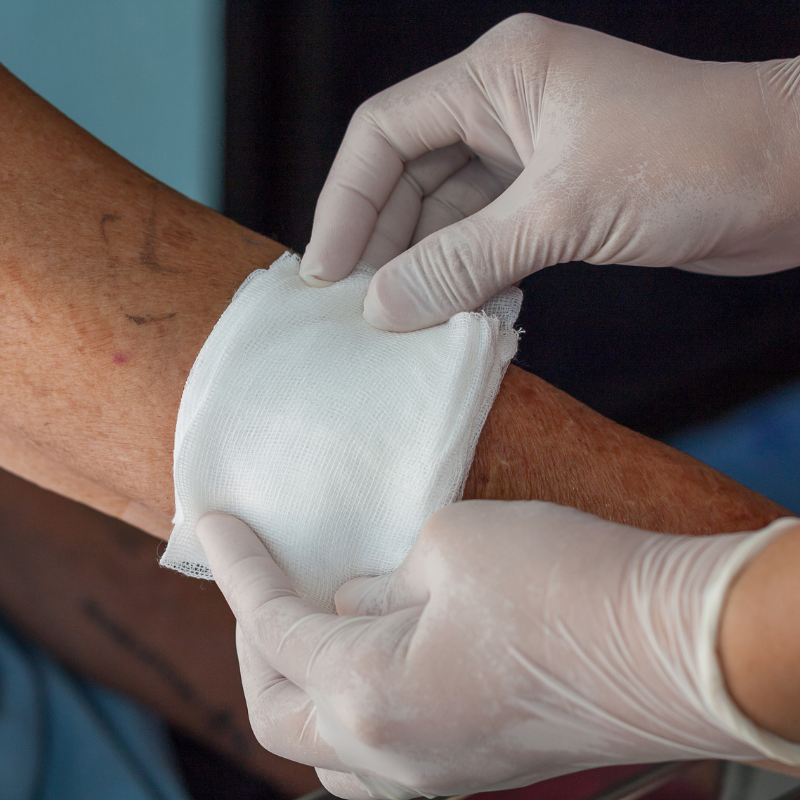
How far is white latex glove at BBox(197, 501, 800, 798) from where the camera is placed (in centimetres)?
Result: 61

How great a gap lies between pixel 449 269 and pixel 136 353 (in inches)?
17.8

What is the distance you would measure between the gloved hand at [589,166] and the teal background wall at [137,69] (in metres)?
0.87

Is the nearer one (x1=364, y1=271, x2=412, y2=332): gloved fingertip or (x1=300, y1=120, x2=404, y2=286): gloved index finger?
(x1=364, y1=271, x2=412, y2=332): gloved fingertip

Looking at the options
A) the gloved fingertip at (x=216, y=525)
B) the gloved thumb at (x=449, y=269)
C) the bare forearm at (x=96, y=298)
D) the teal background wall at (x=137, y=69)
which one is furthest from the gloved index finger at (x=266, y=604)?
the teal background wall at (x=137, y=69)

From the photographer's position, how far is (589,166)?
3.19ft

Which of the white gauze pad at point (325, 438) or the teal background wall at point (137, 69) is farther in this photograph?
the teal background wall at point (137, 69)

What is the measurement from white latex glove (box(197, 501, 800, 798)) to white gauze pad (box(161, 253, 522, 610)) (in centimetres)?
8

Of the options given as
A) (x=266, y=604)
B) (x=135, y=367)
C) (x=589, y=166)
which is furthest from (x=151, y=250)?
(x=589, y=166)

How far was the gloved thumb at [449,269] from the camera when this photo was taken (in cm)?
96

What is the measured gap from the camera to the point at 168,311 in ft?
3.11

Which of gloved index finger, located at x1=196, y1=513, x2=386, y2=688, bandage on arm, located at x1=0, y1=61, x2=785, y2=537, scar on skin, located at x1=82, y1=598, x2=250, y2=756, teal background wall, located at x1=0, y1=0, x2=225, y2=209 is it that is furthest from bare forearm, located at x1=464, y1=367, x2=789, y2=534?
teal background wall, located at x1=0, y1=0, x2=225, y2=209

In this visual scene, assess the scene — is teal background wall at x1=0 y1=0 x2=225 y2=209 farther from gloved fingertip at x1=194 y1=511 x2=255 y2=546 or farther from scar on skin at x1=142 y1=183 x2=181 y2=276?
gloved fingertip at x1=194 y1=511 x2=255 y2=546

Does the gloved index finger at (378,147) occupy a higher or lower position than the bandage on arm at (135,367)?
higher

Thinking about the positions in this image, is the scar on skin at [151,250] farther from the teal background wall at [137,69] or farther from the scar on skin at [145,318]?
the teal background wall at [137,69]
